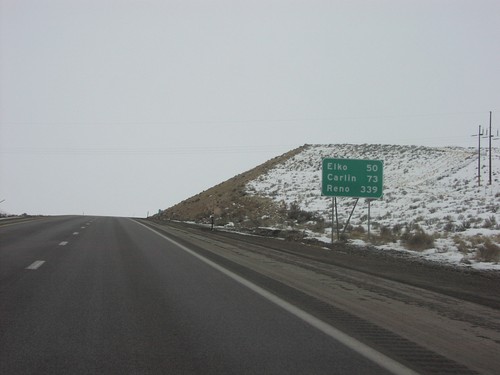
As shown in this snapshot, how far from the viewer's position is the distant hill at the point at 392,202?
26281 millimetres

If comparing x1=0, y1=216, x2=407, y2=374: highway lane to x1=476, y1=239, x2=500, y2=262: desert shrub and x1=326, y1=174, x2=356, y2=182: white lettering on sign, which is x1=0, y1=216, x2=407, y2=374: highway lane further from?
x1=326, y1=174, x2=356, y2=182: white lettering on sign

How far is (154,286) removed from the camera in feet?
33.0

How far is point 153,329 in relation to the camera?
6.68m

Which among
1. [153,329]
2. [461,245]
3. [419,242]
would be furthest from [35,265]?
[461,245]

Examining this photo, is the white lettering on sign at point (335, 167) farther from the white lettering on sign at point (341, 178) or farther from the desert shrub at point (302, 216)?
the desert shrub at point (302, 216)

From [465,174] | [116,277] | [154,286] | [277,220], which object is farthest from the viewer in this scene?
[465,174]

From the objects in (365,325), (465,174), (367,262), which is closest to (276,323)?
(365,325)

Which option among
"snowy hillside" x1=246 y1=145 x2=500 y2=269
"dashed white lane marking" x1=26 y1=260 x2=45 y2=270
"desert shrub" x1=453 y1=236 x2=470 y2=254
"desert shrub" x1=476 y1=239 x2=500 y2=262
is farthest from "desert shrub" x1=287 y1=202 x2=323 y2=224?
"dashed white lane marking" x1=26 y1=260 x2=45 y2=270

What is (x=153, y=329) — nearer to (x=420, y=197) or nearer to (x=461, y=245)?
(x=461, y=245)

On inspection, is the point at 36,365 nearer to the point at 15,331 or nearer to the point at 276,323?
the point at 15,331

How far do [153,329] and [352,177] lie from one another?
20552mm

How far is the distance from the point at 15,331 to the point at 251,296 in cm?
395

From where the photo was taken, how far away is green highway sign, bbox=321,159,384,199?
26094 mm

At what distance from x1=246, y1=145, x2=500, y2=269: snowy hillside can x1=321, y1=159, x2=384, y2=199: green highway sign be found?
2.42m
